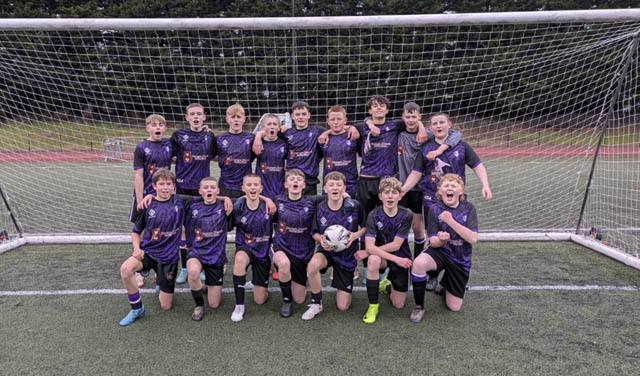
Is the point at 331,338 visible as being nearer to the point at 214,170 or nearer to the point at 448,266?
the point at 448,266

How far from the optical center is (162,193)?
3.29 m

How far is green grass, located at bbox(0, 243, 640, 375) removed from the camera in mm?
2465

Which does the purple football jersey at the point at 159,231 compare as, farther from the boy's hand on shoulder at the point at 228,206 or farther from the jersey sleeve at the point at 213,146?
the jersey sleeve at the point at 213,146

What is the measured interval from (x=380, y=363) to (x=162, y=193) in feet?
7.23

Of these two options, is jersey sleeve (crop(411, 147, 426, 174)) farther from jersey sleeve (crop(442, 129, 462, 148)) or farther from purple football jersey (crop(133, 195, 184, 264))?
purple football jersey (crop(133, 195, 184, 264))

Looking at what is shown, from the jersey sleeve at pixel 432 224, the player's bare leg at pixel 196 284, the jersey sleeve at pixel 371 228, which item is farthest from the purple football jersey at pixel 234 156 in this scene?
the jersey sleeve at pixel 432 224

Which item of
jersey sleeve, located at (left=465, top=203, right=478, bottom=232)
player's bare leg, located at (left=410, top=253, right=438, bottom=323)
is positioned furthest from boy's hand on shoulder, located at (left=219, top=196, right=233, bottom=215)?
jersey sleeve, located at (left=465, top=203, right=478, bottom=232)

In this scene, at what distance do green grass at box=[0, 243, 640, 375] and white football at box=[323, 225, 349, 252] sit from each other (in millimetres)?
580

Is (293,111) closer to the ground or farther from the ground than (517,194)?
farther from the ground

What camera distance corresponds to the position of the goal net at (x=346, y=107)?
13.8 ft

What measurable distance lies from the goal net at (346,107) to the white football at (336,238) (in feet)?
6.49

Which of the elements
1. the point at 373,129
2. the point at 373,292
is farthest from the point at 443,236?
the point at 373,129

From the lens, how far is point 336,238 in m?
3.10

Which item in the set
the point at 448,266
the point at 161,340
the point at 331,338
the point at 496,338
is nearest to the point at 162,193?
the point at 161,340
